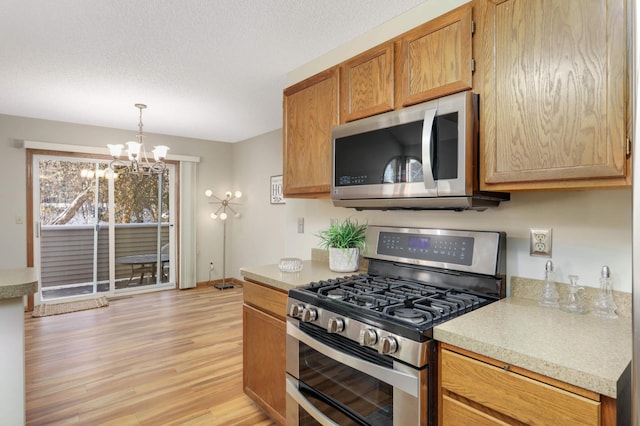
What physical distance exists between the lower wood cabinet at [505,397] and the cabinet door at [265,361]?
950 millimetres

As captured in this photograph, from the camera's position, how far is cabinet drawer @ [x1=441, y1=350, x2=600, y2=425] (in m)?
0.91

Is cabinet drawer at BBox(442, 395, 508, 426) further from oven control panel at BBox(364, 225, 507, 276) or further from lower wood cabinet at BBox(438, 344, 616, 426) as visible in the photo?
oven control panel at BBox(364, 225, 507, 276)

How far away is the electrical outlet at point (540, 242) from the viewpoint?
1496 mm

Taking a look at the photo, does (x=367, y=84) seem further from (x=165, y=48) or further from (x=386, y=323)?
(x=165, y=48)

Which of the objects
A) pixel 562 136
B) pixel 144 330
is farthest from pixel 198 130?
pixel 562 136

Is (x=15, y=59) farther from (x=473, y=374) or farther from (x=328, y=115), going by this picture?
(x=473, y=374)

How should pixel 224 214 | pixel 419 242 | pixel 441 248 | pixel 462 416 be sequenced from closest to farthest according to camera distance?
pixel 462 416
pixel 441 248
pixel 419 242
pixel 224 214

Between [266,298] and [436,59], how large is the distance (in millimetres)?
1479

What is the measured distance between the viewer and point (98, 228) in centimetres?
486

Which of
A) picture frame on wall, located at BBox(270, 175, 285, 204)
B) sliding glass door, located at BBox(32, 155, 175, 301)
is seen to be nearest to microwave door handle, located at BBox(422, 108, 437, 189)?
picture frame on wall, located at BBox(270, 175, 285, 204)

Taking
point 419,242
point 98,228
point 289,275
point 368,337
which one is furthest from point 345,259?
point 98,228

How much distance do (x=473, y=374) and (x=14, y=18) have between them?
112 inches

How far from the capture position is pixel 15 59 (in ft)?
8.32

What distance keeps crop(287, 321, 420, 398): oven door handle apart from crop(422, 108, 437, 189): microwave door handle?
75 cm
